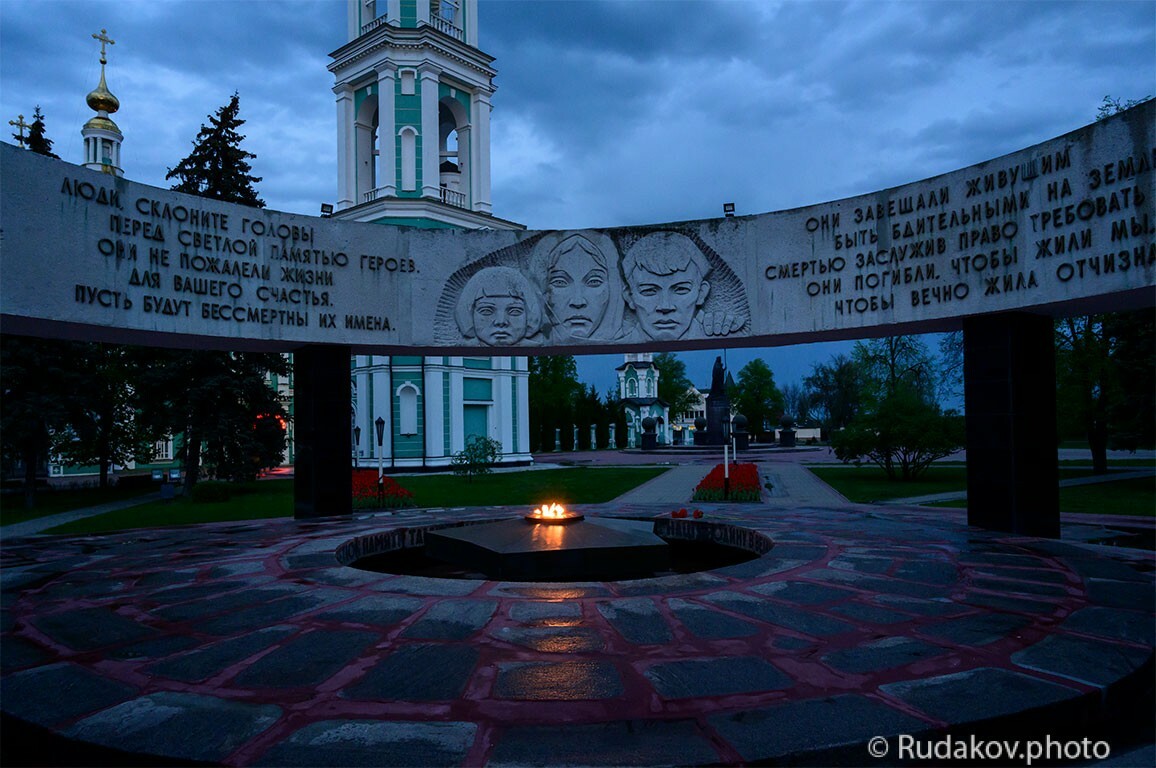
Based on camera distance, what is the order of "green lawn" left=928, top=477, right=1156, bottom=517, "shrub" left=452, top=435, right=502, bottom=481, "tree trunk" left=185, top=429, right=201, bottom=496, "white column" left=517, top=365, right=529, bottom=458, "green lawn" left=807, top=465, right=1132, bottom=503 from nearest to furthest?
"green lawn" left=928, top=477, right=1156, bottom=517 < "green lawn" left=807, top=465, right=1132, bottom=503 < "tree trunk" left=185, top=429, right=201, bottom=496 < "shrub" left=452, top=435, right=502, bottom=481 < "white column" left=517, top=365, right=529, bottom=458

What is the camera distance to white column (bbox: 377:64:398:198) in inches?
1229

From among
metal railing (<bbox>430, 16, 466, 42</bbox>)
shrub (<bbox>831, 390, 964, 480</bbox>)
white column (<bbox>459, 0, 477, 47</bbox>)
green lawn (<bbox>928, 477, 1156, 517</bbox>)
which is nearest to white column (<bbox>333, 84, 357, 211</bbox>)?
metal railing (<bbox>430, 16, 466, 42</bbox>)

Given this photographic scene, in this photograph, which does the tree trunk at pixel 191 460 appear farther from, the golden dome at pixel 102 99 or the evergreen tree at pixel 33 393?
the golden dome at pixel 102 99

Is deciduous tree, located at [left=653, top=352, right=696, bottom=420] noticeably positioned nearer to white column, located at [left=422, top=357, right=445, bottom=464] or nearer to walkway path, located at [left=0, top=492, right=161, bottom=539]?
white column, located at [left=422, top=357, right=445, bottom=464]

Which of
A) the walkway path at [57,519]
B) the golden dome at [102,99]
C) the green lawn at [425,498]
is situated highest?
the golden dome at [102,99]

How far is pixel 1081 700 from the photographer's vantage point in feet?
11.5

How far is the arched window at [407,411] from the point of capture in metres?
32.8

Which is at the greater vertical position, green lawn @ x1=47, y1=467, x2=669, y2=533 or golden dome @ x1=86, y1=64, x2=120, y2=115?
golden dome @ x1=86, y1=64, x2=120, y2=115

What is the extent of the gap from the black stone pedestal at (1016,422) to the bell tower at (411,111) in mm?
25278

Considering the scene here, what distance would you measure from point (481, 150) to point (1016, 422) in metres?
29.1

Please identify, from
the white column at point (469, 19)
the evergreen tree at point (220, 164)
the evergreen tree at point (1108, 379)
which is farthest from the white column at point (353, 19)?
the evergreen tree at point (1108, 379)

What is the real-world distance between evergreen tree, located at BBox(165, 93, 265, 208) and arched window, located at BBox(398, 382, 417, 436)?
11790mm

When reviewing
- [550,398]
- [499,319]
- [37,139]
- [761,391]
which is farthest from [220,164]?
[761,391]

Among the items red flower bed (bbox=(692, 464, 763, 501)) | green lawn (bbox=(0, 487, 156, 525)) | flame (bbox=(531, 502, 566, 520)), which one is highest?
flame (bbox=(531, 502, 566, 520))
